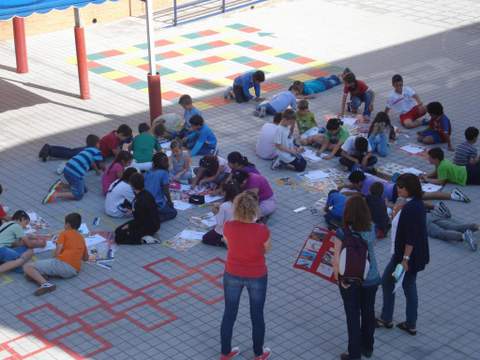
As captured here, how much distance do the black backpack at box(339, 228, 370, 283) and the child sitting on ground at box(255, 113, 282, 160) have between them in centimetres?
651

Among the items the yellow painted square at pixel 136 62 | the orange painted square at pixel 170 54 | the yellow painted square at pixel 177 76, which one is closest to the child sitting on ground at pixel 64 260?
the yellow painted square at pixel 177 76

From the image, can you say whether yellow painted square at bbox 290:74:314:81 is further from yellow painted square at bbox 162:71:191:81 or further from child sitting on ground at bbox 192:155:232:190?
child sitting on ground at bbox 192:155:232:190

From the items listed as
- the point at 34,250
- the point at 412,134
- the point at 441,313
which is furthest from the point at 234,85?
the point at 441,313

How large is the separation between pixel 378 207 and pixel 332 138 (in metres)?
3.83

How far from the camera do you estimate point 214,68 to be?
70.8 ft

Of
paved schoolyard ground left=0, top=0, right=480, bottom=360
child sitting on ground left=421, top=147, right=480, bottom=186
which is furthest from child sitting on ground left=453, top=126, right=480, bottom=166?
paved schoolyard ground left=0, top=0, right=480, bottom=360

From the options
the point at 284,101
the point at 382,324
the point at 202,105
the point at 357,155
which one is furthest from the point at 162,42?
the point at 382,324

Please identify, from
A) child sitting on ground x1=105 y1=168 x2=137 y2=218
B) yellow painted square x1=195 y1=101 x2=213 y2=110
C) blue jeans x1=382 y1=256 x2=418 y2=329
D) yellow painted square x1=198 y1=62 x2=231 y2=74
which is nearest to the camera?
blue jeans x1=382 y1=256 x2=418 y2=329

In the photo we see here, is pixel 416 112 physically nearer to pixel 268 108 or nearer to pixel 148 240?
pixel 268 108

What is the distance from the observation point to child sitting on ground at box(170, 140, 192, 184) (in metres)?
15.1

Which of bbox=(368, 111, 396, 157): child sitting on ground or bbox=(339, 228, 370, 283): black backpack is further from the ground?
bbox=(339, 228, 370, 283): black backpack

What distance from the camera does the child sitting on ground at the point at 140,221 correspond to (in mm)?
12922

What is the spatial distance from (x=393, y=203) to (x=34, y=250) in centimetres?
562

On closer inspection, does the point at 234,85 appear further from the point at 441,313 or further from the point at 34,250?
the point at 441,313
